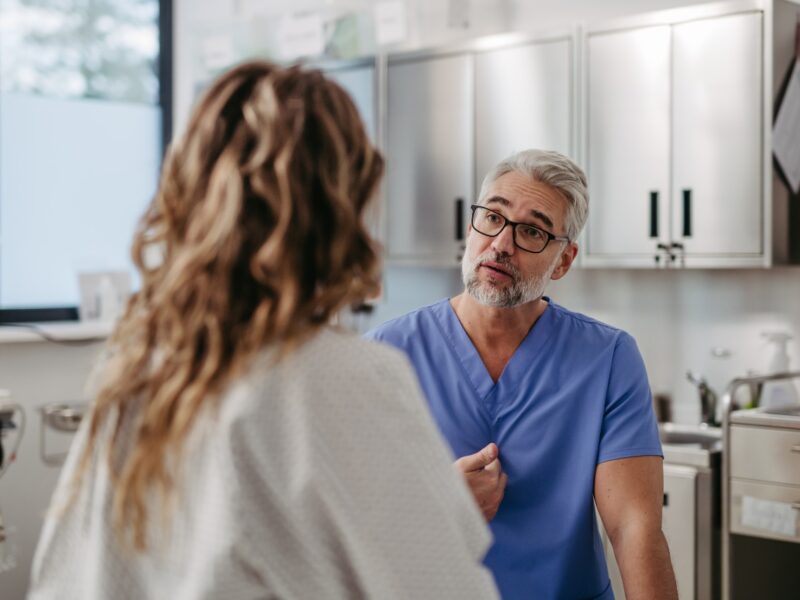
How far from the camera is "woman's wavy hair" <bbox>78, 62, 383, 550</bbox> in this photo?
91cm

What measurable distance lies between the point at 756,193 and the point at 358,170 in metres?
2.33

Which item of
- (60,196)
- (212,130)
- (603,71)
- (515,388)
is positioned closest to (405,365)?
(212,130)

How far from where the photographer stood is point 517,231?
187 centimetres

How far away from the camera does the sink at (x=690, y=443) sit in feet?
10.1

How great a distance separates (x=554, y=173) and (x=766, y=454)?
57.0 inches

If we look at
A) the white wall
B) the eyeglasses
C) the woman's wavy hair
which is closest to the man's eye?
the eyeglasses

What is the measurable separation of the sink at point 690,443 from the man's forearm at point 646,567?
4.73 ft

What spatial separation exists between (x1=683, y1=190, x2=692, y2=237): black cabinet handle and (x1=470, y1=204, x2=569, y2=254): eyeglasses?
1.39 metres

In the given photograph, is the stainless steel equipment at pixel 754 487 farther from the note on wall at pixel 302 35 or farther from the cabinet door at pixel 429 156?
the note on wall at pixel 302 35

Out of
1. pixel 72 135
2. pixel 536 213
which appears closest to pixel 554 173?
pixel 536 213

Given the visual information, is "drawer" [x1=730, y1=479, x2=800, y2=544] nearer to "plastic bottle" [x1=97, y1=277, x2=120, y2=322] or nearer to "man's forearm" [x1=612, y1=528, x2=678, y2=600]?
"man's forearm" [x1=612, y1=528, x2=678, y2=600]

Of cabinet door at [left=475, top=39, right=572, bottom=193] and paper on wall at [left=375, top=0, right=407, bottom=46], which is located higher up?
paper on wall at [left=375, top=0, right=407, bottom=46]

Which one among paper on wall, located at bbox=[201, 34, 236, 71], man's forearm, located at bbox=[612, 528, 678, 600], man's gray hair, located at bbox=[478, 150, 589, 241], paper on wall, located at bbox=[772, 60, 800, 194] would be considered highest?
paper on wall, located at bbox=[201, 34, 236, 71]

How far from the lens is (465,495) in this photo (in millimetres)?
1007
